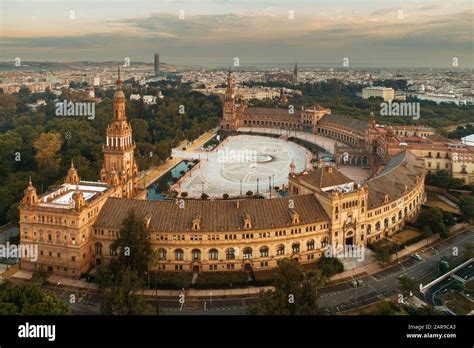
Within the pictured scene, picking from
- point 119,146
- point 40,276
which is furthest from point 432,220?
point 40,276

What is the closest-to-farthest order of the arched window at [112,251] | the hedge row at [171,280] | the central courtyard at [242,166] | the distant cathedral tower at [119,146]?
1. the hedge row at [171,280]
2. the arched window at [112,251]
3. the distant cathedral tower at [119,146]
4. the central courtyard at [242,166]

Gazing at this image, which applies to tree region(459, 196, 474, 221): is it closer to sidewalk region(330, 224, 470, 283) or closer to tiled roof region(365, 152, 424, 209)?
sidewalk region(330, 224, 470, 283)

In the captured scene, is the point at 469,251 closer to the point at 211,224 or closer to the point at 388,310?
the point at 388,310

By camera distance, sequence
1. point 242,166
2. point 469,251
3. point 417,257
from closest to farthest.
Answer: point 469,251
point 417,257
point 242,166

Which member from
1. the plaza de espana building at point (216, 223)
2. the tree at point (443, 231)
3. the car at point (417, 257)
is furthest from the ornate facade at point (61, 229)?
the tree at point (443, 231)

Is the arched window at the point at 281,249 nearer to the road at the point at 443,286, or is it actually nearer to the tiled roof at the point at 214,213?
the tiled roof at the point at 214,213
